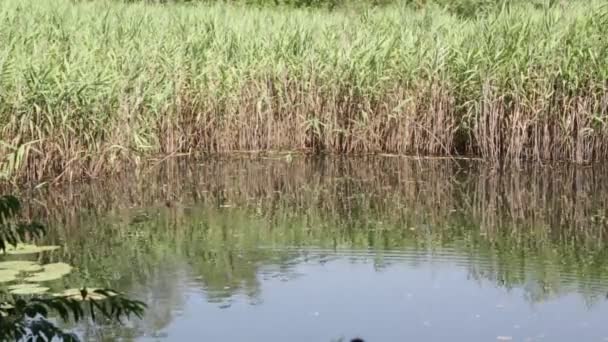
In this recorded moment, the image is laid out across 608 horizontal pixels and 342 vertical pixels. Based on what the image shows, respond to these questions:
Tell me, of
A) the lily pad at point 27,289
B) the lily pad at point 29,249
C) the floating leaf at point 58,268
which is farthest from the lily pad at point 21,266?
the lily pad at point 27,289

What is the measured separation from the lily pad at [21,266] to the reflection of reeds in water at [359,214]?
0.66m

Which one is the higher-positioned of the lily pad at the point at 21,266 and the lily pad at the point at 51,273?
the lily pad at the point at 21,266

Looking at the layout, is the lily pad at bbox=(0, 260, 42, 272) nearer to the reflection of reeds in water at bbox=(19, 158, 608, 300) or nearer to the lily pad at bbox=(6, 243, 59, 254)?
the lily pad at bbox=(6, 243, 59, 254)

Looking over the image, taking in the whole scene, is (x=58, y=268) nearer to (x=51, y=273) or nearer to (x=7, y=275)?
(x=51, y=273)

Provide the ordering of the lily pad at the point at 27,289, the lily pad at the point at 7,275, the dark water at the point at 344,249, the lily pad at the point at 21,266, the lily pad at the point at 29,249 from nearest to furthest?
the dark water at the point at 344,249
the lily pad at the point at 27,289
the lily pad at the point at 7,275
the lily pad at the point at 21,266
the lily pad at the point at 29,249

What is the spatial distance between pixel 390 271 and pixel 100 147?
12.3 feet

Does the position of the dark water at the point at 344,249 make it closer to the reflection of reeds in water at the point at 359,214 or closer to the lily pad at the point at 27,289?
the reflection of reeds in water at the point at 359,214

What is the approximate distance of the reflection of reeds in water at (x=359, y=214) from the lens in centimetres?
764

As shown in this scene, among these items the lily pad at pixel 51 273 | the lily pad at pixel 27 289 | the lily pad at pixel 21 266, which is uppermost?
the lily pad at pixel 21 266

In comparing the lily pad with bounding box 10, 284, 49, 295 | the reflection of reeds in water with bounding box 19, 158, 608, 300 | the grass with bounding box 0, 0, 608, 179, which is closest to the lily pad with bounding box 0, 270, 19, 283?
the lily pad with bounding box 10, 284, 49, 295

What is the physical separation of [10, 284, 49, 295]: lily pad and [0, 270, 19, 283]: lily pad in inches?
7.1

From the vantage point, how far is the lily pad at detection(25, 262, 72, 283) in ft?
22.8

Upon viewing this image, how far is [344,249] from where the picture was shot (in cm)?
809

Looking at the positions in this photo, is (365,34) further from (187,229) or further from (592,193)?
A: (187,229)
